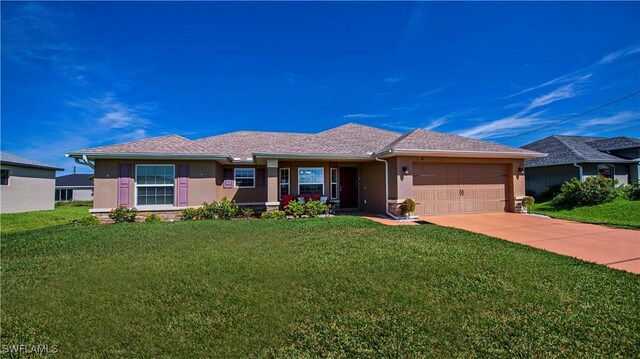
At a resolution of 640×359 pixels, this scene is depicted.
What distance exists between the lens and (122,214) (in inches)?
440

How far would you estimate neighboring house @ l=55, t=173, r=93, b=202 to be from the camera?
31.9m

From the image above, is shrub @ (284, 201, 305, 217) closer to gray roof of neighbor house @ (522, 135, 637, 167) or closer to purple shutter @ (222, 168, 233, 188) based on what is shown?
purple shutter @ (222, 168, 233, 188)

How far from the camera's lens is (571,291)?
12.8ft

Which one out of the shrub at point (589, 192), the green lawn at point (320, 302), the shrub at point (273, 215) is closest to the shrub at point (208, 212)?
the shrub at point (273, 215)

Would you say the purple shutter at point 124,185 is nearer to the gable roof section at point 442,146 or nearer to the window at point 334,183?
the window at point 334,183

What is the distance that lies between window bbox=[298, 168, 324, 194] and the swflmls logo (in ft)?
36.4

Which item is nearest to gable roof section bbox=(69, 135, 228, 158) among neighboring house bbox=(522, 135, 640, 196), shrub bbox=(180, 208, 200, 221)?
shrub bbox=(180, 208, 200, 221)

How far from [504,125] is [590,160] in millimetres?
9693

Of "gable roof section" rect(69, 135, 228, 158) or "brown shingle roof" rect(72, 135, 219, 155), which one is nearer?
"gable roof section" rect(69, 135, 228, 158)

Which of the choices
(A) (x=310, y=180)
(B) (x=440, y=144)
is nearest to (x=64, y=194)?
(A) (x=310, y=180)

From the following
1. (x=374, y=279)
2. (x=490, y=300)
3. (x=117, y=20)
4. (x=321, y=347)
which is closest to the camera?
(x=321, y=347)

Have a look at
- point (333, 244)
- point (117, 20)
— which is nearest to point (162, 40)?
point (117, 20)

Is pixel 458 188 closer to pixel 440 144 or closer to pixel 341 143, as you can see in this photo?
pixel 440 144

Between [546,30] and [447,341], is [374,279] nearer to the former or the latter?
[447,341]
